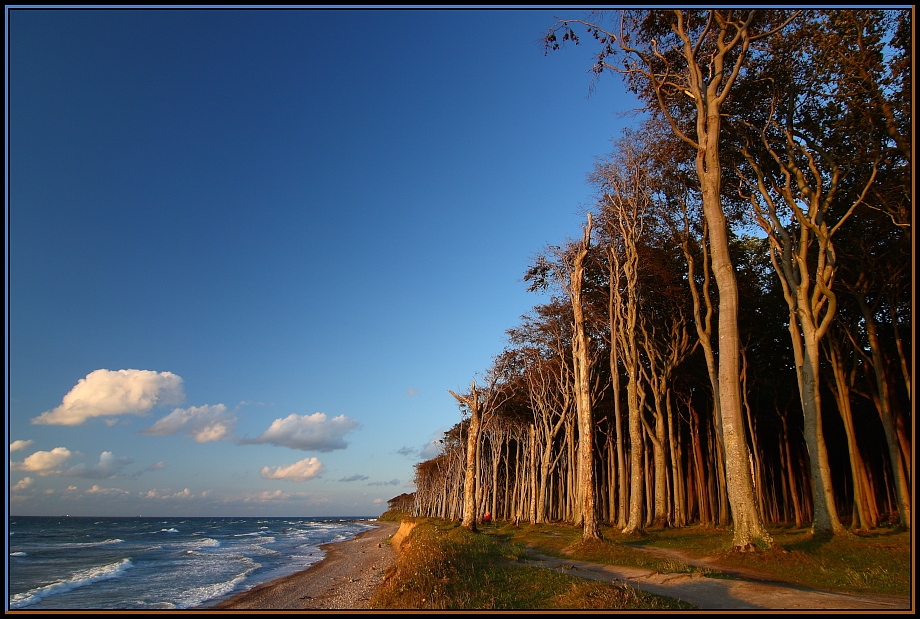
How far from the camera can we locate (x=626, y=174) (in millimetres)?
24219

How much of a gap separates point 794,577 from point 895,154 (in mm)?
12967

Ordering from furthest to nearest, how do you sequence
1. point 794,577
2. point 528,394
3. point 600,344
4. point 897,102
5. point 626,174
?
point 528,394, point 600,344, point 626,174, point 897,102, point 794,577

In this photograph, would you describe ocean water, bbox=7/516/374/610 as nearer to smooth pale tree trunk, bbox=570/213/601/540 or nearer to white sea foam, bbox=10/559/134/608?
white sea foam, bbox=10/559/134/608

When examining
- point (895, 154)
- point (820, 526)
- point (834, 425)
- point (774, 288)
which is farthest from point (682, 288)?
point (834, 425)

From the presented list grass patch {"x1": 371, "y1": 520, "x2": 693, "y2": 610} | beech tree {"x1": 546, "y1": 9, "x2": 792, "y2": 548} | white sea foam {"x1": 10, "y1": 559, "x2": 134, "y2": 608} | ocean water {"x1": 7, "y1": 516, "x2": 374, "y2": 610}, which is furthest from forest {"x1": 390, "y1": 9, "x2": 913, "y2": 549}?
white sea foam {"x1": 10, "y1": 559, "x2": 134, "y2": 608}

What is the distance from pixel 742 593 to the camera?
8.67 m

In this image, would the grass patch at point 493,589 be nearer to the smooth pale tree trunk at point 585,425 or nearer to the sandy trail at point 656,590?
the sandy trail at point 656,590

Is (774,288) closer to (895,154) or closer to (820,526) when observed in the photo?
(895,154)

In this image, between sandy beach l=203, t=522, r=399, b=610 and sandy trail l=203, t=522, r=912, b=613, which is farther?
sandy beach l=203, t=522, r=399, b=610

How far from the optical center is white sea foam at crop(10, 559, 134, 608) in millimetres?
19688

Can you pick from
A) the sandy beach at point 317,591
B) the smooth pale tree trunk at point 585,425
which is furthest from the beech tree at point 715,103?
the sandy beach at point 317,591

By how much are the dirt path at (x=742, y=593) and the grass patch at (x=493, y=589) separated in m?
1.07

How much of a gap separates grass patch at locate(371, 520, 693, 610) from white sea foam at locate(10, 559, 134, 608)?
52.9 feet

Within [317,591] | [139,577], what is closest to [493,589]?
[317,591]
